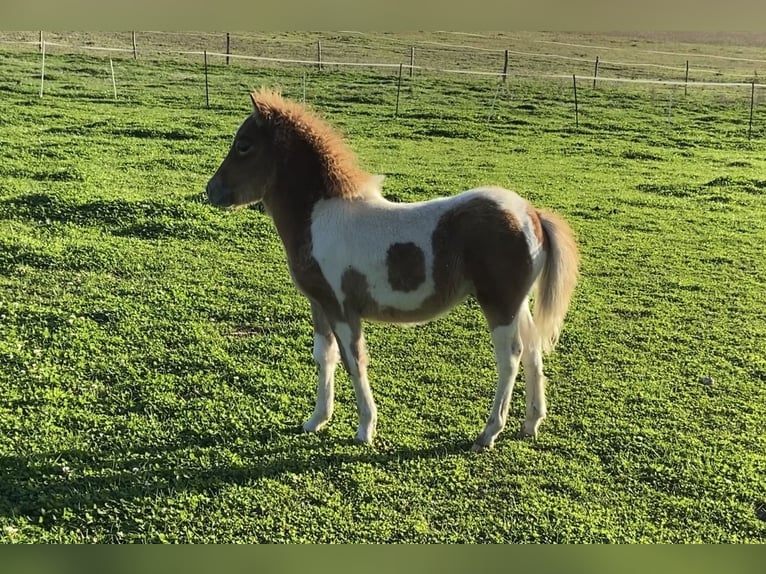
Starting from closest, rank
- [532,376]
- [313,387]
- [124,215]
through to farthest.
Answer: [532,376]
[313,387]
[124,215]

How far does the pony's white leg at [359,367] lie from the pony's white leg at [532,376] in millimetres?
959

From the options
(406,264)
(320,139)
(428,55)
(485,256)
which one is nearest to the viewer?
(485,256)

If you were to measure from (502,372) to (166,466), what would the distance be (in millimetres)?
1963

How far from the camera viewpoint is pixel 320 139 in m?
3.69

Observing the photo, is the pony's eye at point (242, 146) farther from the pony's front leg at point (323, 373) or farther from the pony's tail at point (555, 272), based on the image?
the pony's tail at point (555, 272)

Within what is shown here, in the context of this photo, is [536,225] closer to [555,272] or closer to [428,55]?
[555,272]

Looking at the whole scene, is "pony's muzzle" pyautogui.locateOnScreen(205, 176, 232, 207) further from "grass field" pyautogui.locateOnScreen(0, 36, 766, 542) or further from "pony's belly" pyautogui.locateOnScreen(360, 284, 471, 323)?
"grass field" pyautogui.locateOnScreen(0, 36, 766, 542)

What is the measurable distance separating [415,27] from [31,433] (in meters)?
3.72

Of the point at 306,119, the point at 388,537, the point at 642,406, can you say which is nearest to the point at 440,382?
the point at 642,406

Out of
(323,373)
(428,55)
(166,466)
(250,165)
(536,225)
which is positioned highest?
(428,55)

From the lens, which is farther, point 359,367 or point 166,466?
point 359,367

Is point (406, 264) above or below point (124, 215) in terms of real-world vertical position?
above

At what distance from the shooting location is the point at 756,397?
14.9ft

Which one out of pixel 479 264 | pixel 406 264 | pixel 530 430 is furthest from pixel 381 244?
pixel 530 430
